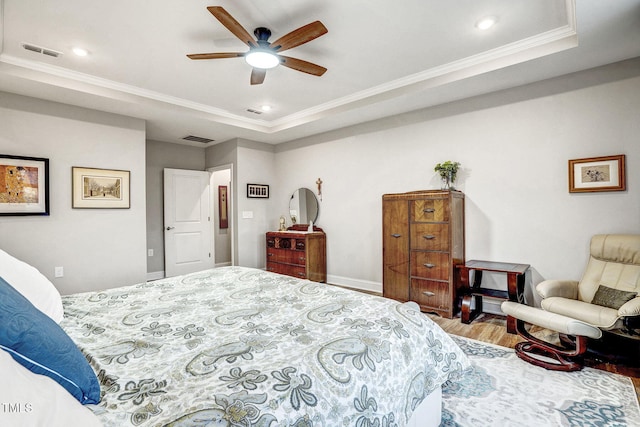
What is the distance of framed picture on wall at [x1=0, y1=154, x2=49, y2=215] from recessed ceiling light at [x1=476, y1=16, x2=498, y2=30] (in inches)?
186

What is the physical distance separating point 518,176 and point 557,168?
0.35 metres

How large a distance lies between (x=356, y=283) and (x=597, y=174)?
3.21 metres

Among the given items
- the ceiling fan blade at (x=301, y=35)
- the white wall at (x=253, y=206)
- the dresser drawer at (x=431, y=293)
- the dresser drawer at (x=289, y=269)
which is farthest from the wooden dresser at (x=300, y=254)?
the ceiling fan blade at (x=301, y=35)

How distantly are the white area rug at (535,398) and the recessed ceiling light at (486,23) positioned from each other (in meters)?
2.76

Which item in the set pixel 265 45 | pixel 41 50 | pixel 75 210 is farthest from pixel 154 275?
pixel 265 45

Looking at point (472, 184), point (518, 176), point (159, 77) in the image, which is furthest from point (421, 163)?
point (159, 77)

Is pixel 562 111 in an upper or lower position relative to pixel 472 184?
upper

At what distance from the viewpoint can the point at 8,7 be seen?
7.59 feet

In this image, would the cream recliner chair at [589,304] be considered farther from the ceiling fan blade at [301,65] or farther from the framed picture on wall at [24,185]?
the framed picture on wall at [24,185]

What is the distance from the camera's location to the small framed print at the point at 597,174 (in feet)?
9.45

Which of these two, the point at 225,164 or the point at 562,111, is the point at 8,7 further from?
the point at 562,111

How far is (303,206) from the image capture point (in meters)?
5.64

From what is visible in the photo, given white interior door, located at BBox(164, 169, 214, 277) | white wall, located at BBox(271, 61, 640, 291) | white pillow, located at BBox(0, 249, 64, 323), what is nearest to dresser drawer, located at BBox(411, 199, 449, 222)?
white wall, located at BBox(271, 61, 640, 291)

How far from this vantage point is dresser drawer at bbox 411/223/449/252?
349 centimetres
